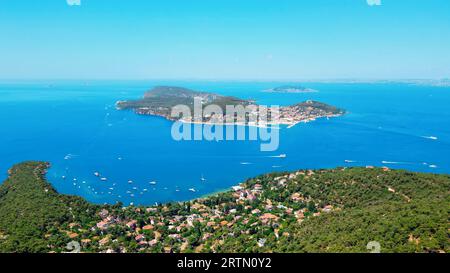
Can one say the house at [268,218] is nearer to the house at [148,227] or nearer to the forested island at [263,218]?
the forested island at [263,218]

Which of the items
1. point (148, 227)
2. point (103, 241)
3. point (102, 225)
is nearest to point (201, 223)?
point (148, 227)

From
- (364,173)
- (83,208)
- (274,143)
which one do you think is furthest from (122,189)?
(274,143)

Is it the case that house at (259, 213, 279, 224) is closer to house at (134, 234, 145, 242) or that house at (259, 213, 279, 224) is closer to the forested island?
the forested island

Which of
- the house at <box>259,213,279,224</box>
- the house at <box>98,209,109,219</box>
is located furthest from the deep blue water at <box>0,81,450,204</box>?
the house at <box>259,213,279,224</box>

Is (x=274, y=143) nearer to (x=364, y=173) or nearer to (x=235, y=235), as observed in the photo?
(x=364, y=173)

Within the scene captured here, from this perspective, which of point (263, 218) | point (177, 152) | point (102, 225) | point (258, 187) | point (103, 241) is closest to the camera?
point (103, 241)

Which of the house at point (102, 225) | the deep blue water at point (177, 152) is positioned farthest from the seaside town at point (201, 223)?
the deep blue water at point (177, 152)

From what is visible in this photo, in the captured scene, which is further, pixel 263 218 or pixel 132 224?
pixel 263 218

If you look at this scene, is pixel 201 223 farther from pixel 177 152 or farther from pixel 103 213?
pixel 177 152

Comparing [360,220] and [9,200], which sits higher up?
[360,220]
